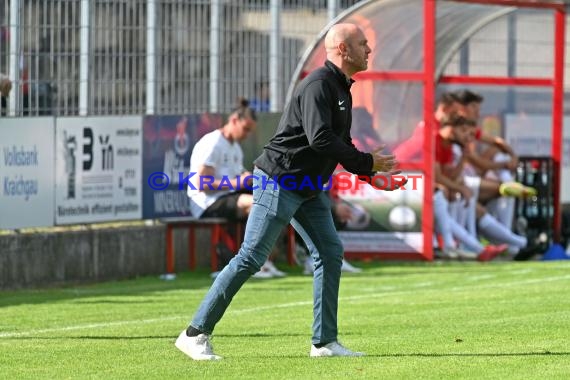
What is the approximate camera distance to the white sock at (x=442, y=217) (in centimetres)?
1980

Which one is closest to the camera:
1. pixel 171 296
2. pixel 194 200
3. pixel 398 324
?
pixel 398 324

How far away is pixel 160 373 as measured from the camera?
8.95 metres

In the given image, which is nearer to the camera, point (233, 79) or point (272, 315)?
point (272, 315)

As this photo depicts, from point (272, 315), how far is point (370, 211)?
6975mm

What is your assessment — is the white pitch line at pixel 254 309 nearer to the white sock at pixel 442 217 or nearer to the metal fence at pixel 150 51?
the white sock at pixel 442 217

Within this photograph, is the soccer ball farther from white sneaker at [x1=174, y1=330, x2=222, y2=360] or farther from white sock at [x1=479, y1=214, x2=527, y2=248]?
white sneaker at [x1=174, y1=330, x2=222, y2=360]

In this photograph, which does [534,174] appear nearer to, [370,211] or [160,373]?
[370,211]

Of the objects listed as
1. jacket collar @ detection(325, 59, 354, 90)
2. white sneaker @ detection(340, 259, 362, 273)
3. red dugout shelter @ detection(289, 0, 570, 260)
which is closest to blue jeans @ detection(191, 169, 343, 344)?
jacket collar @ detection(325, 59, 354, 90)

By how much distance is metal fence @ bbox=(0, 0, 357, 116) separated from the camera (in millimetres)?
15984

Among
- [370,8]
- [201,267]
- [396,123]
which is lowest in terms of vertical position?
[201,267]

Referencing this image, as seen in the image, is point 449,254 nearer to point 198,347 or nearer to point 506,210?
point 506,210

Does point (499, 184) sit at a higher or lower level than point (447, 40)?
lower

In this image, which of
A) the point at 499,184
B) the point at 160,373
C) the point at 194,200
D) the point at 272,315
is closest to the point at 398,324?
the point at 272,315

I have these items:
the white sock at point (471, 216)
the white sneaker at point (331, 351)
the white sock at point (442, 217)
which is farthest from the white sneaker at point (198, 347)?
the white sock at point (471, 216)
